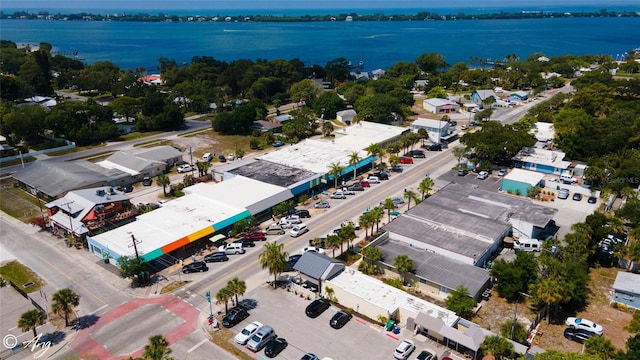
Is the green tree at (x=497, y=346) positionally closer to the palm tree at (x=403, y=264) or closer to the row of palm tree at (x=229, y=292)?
the palm tree at (x=403, y=264)

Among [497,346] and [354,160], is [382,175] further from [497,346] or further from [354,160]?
[497,346]

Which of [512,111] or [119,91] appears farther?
[119,91]

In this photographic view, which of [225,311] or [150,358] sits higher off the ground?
[150,358]

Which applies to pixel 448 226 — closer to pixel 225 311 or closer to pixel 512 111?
pixel 225 311

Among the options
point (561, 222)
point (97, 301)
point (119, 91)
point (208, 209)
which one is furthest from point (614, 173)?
point (119, 91)

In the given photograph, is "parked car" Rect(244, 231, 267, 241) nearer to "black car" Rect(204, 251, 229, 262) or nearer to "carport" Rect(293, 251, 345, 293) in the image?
"black car" Rect(204, 251, 229, 262)

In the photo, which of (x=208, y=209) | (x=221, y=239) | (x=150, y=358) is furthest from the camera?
(x=208, y=209)

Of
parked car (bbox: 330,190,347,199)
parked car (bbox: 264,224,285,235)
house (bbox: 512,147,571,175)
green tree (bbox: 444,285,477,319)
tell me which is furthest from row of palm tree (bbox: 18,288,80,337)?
house (bbox: 512,147,571,175)

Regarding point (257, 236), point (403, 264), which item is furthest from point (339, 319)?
point (257, 236)
